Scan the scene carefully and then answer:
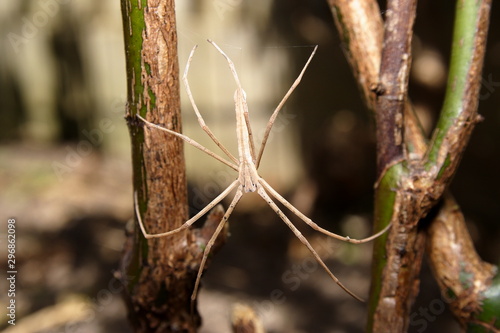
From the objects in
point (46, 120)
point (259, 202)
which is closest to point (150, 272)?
point (259, 202)

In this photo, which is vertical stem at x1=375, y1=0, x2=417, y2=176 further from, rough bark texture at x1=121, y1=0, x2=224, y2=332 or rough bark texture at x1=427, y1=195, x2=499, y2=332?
rough bark texture at x1=121, y1=0, x2=224, y2=332

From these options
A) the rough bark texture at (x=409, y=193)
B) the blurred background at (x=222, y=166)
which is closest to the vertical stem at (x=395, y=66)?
the rough bark texture at (x=409, y=193)

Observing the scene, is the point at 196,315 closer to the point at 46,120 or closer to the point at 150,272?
the point at 150,272

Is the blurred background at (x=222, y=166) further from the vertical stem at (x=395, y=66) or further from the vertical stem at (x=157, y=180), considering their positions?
the vertical stem at (x=395, y=66)

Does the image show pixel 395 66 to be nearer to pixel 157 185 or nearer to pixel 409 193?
pixel 409 193

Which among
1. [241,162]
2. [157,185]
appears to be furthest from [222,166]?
[157,185]

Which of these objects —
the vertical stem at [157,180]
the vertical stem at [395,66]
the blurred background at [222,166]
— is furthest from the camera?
the blurred background at [222,166]
